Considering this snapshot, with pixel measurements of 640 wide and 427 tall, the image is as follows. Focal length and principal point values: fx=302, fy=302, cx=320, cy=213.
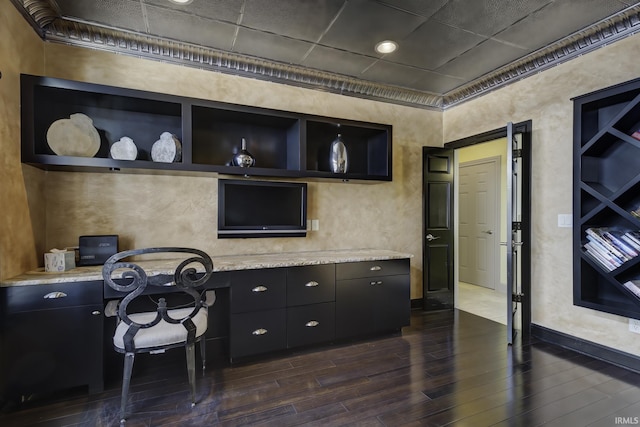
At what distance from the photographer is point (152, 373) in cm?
249

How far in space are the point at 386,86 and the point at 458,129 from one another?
119cm

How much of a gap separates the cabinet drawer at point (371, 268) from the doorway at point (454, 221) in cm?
98

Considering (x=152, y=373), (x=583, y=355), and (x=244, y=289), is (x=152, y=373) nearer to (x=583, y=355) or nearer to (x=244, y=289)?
(x=244, y=289)

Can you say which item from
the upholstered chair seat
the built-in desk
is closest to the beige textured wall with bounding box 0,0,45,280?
the built-in desk

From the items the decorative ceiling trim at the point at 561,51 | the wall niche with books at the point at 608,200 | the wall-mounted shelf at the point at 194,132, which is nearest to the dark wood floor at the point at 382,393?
the wall niche with books at the point at 608,200

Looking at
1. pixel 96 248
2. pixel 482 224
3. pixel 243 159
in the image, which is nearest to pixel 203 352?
pixel 96 248

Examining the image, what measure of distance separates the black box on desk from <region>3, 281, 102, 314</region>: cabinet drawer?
16.1 inches

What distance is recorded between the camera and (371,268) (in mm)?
3137

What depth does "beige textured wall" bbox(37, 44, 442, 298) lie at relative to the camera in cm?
263

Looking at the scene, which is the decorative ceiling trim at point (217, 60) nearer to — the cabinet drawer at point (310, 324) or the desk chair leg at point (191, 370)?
the cabinet drawer at point (310, 324)

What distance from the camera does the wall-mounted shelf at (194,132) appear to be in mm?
2354

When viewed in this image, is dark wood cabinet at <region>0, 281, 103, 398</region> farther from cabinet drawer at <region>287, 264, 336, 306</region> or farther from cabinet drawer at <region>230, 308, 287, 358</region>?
cabinet drawer at <region>287, 264, 336, 306</region>

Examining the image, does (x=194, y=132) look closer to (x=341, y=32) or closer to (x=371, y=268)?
(x=341, y=32)

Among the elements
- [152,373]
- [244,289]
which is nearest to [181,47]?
[244,289]
